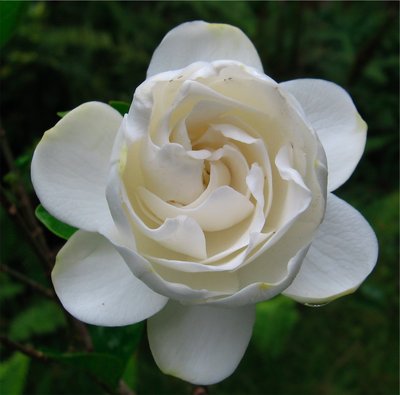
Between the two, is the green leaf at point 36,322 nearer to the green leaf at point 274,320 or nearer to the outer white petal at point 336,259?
the green leaf at point 274,320

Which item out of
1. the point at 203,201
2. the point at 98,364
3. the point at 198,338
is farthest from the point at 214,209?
the point at 98,364

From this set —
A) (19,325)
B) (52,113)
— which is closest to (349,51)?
(52,113)

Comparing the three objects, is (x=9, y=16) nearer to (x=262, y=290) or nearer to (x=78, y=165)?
(x=78, y=165)

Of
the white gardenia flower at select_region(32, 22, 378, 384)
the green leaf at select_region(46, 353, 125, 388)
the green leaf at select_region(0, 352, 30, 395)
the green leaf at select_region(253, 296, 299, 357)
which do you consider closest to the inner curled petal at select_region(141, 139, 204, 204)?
the white gardenia flower at select_region(32, 22, 378, 384)

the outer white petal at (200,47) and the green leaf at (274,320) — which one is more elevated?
the outer white petal at (200,47)

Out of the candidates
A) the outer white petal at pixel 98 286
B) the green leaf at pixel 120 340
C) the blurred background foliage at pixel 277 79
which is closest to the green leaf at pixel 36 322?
the blurred background foliage at pixel 277 79

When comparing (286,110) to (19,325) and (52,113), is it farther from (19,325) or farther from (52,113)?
(52,113)
